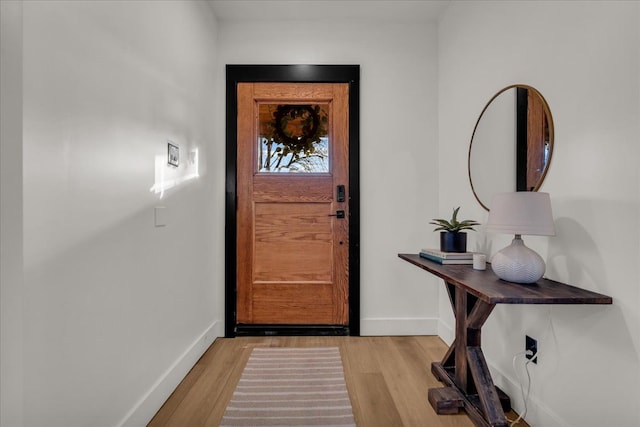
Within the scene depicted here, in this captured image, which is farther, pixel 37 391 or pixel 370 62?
pixel 370 62

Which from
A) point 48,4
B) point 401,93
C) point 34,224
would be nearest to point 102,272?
point 34,224

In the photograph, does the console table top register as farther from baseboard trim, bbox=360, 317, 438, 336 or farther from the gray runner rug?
baseboard trim, bbox=360, 317, 438, 336

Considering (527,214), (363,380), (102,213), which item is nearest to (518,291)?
(527,214)

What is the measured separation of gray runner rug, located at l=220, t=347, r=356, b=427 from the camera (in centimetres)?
171

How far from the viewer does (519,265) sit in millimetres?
1449

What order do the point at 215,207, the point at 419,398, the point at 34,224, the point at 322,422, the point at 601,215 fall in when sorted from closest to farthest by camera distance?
the point at 34,224 < the point at 601,215 < the point at 322,422 < the point at 419,398 < the point at 215,207

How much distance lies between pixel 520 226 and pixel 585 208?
25cm

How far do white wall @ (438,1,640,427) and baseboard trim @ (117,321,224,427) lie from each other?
1.81 metres

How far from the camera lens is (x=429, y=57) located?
2877 millimetres

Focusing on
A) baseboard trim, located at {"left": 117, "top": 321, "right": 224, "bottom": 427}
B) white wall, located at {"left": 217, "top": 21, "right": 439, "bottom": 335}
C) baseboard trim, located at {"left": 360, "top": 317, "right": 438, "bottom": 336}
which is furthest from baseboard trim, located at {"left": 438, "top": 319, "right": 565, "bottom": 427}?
baseboard trim, located at {"left": 117, "top": 321, "right": 224, "bottom": 427}

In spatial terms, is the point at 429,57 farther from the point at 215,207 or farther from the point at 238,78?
the point at 215,207

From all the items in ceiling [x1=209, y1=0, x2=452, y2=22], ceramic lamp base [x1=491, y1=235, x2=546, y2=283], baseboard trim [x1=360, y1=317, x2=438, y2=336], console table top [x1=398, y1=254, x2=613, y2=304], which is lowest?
baseboard trim [x1=360, y1=317, x2=438, y2=336]

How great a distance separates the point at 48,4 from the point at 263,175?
6.11 ft

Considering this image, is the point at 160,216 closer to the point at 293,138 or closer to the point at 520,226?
the point at 293,138
